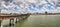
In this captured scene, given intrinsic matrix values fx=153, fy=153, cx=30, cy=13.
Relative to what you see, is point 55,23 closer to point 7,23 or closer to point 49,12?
point 49,12

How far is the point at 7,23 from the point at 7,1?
0.26 metres

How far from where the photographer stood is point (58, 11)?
1734 millimetres

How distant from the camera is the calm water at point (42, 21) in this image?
172cm

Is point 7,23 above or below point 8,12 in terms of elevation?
below

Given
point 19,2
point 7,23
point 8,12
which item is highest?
point 19,2

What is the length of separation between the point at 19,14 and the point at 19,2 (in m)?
0.14

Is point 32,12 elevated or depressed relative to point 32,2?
depressed

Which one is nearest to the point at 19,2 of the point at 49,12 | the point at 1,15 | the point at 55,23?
the point at 1,15

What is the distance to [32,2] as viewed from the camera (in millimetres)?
1756

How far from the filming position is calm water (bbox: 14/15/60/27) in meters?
1.72

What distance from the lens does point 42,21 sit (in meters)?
1.73

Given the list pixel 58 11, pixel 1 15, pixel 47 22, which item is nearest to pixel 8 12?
pixel 1 15

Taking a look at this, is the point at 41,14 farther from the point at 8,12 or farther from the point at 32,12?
the point at 8,12

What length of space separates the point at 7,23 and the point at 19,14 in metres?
0.17
